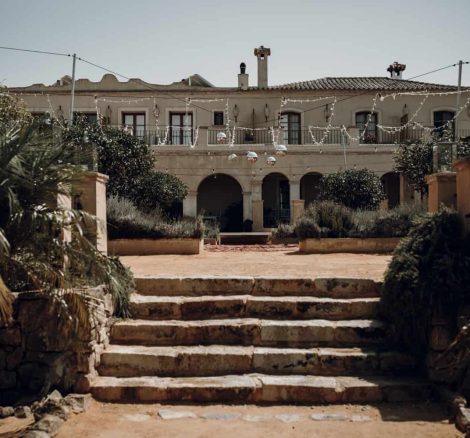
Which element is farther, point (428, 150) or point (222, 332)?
point (428, 150)

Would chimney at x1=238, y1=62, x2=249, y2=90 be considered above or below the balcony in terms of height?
above

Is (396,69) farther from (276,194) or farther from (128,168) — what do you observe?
(128,168)

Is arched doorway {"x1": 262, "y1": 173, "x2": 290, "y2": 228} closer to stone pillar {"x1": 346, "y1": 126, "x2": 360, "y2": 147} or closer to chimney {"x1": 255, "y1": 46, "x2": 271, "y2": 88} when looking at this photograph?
stone pillar {"x1": 346, "y1": 126, "x2": 360, "y2": 147}

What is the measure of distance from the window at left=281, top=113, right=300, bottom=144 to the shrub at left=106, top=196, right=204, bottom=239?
1469cm

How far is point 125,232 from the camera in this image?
12656 mm

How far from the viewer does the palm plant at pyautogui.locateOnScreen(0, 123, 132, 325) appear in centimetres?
485

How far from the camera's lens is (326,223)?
13.4 metres

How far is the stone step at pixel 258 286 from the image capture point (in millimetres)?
6734

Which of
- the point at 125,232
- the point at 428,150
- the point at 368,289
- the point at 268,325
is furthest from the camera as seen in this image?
the point at 428,150

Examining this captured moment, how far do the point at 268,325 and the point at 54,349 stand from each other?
7.45 feet

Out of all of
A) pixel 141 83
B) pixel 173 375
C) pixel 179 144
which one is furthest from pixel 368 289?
pixel 141 83

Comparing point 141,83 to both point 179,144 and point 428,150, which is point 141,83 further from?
point 428,150

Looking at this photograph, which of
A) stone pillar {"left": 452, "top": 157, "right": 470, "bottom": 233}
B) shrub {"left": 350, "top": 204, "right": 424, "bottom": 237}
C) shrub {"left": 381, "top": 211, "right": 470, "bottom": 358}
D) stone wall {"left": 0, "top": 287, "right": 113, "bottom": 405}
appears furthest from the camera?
shrub {"left": 350, "top": 204, "right": 424, "bottom": 237}

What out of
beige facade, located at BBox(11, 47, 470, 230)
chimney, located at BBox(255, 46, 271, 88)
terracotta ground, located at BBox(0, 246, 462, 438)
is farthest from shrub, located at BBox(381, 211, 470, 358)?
chimney, located at BBox(255, 46, 271, 88)
